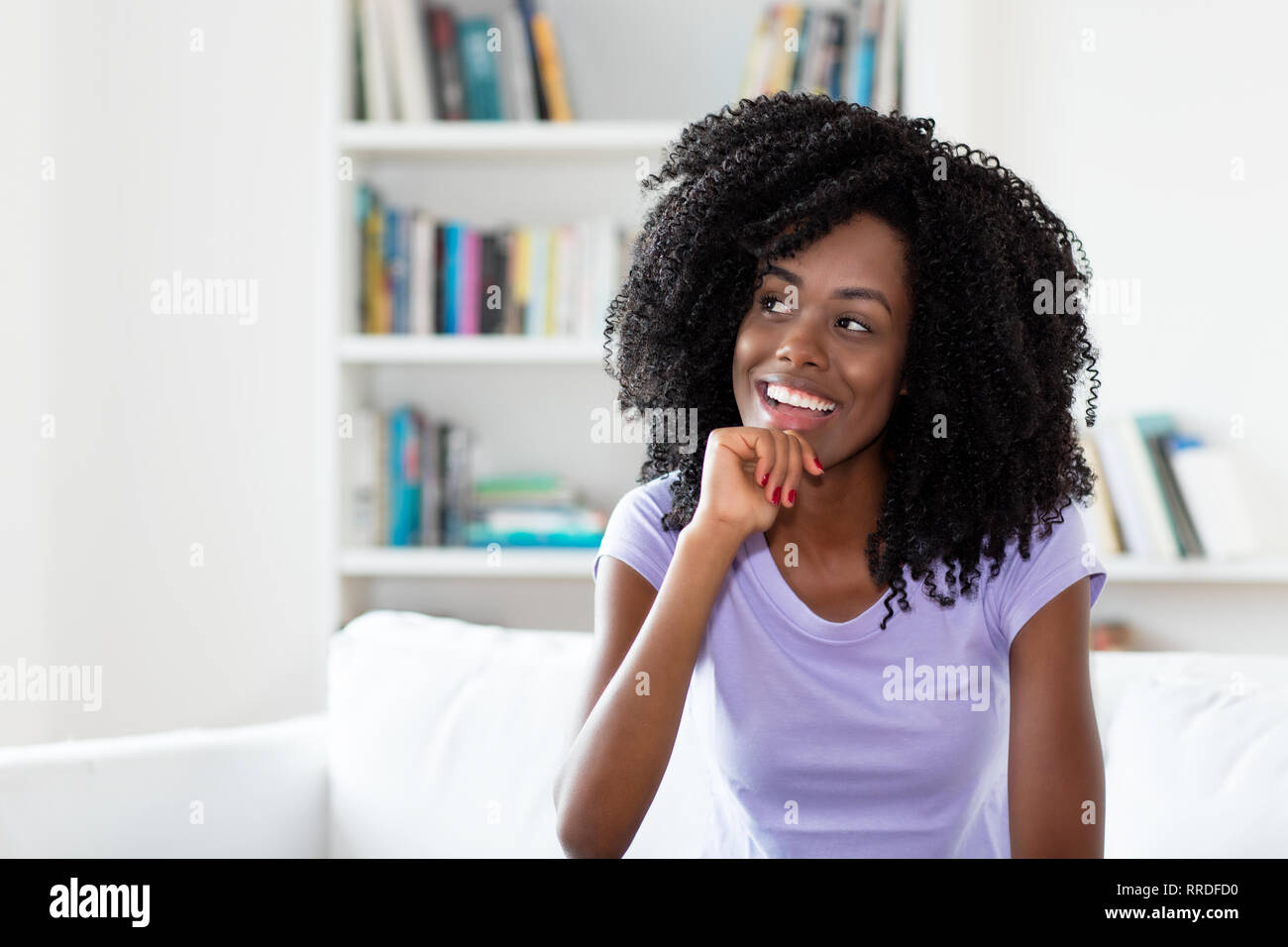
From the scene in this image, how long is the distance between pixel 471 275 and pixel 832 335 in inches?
54.4

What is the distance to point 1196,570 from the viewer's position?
2.16 metres

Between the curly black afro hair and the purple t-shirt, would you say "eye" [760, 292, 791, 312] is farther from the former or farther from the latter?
the purple t-shirt

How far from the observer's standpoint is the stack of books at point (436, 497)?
7.73 ft

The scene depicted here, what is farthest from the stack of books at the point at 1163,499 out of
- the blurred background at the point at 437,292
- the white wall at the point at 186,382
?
the white wall at the point at 186,382

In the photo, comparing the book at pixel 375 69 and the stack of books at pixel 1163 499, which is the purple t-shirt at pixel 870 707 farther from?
the book at pixel 375 69

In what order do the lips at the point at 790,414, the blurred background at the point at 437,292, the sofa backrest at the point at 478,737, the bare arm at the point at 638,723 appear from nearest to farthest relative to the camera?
the bare arm at the point at 638,723 → the lips at the point at 790,414 → the sofa backrest at the point at 478,737 → the blurred background at the point at 437,292

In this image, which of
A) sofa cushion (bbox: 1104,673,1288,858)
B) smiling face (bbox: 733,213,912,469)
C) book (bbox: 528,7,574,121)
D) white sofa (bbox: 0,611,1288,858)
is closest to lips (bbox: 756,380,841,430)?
smiling face (bbox: 733,213,912,469)

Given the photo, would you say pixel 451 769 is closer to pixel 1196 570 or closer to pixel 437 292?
pixel 437 292

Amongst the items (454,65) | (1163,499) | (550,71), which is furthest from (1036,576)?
(454,65)

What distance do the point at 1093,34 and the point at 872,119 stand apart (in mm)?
1521

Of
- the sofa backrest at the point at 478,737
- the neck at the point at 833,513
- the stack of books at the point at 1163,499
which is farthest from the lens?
the stack of books at the point at 1163,499
